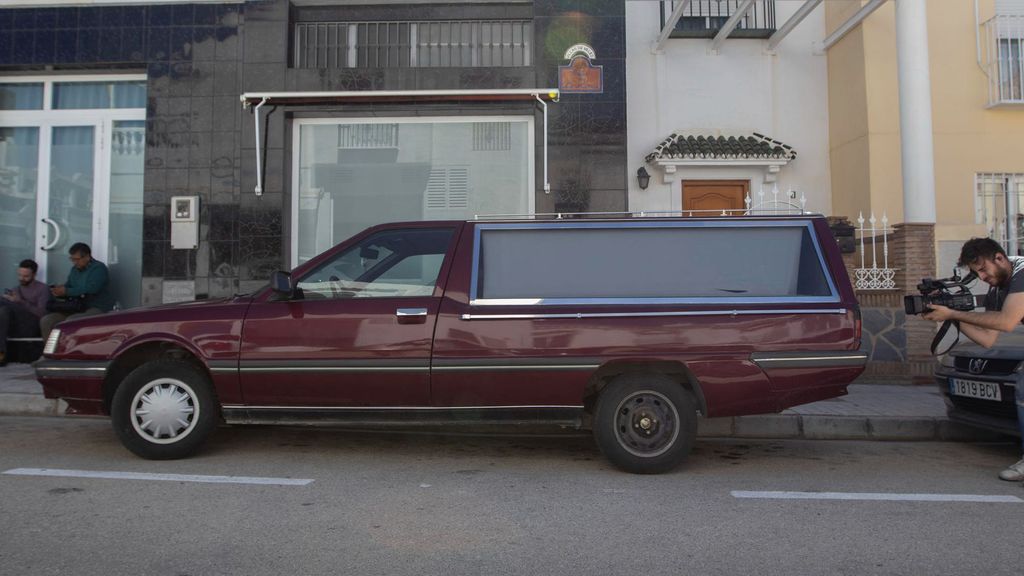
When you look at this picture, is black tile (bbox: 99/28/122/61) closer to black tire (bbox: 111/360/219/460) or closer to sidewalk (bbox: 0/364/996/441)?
black tire (bbox: 111/360/219/460)

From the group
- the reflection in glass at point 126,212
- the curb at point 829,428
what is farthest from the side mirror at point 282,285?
the reflection in glass at point 126,212

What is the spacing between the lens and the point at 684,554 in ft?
10.6

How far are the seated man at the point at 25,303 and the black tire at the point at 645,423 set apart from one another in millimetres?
8472

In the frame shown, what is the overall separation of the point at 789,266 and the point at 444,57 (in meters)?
6.92

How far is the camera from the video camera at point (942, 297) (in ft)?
16.1

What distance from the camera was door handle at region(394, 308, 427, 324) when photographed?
466 centimetres

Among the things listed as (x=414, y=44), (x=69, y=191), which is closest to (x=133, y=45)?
(x=69, y=191)

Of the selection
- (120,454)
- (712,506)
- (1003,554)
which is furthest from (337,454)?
(1003,554)

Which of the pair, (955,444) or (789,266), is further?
(955,444)

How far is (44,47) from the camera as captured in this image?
995 cm

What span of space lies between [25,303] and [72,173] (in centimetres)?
212

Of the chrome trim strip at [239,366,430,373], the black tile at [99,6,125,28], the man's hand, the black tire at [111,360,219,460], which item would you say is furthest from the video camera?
the black tile at [99,6,125,28]

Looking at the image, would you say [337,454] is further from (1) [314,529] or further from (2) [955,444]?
(2) [955,444]

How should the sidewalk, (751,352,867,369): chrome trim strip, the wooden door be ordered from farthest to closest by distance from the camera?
the wooden door
the sidewalk
(751,352,867,369): chrome trim strip
